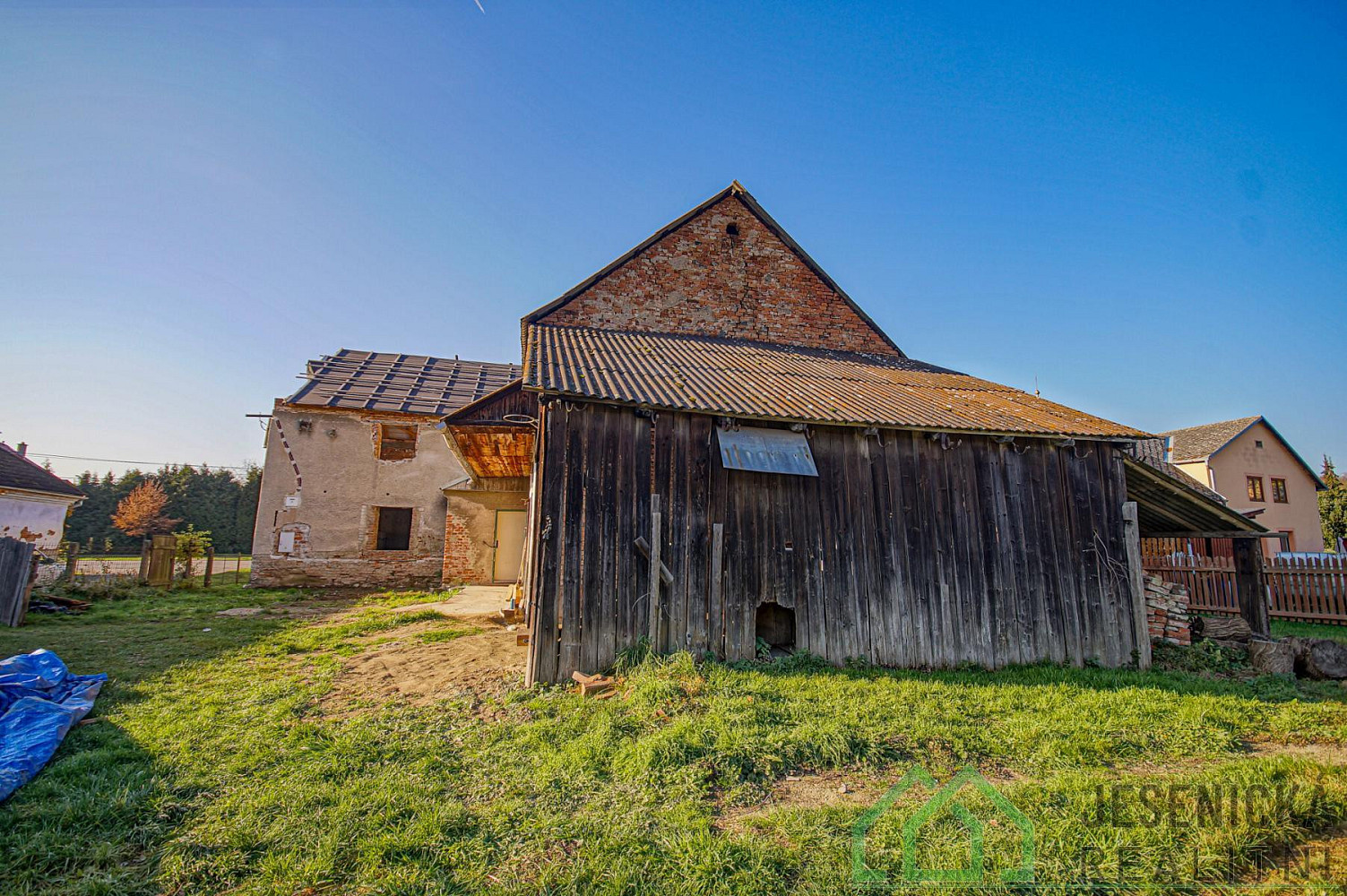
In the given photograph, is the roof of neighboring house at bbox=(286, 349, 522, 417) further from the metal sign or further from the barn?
the metal sign

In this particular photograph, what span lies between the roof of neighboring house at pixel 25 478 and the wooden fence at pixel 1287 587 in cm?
3224

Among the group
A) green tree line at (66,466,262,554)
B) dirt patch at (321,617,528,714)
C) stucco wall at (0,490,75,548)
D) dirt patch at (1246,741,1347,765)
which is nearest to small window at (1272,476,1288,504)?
dirt patch at (1246,741,1347,765)

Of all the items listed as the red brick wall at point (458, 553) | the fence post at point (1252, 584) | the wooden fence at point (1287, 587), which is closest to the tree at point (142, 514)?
the red brick wall at point (458, 553)

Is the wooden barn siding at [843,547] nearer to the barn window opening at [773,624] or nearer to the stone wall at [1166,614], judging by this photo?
the barn window opening at [773,624]

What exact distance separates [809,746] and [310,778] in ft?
13.1

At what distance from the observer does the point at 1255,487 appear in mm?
28984

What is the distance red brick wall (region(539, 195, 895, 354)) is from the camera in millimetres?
12664

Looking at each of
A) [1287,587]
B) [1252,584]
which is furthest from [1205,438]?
[1252,584]

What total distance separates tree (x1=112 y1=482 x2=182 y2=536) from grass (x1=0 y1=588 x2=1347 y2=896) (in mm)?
36645

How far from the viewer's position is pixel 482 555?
1759 centimetres

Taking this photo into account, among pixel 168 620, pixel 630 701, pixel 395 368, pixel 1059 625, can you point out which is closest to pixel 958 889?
pixel 630 701

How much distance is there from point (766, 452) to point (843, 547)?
1.75 meters

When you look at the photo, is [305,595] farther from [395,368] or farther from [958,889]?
[958,889]

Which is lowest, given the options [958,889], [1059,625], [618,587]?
[958,889]
